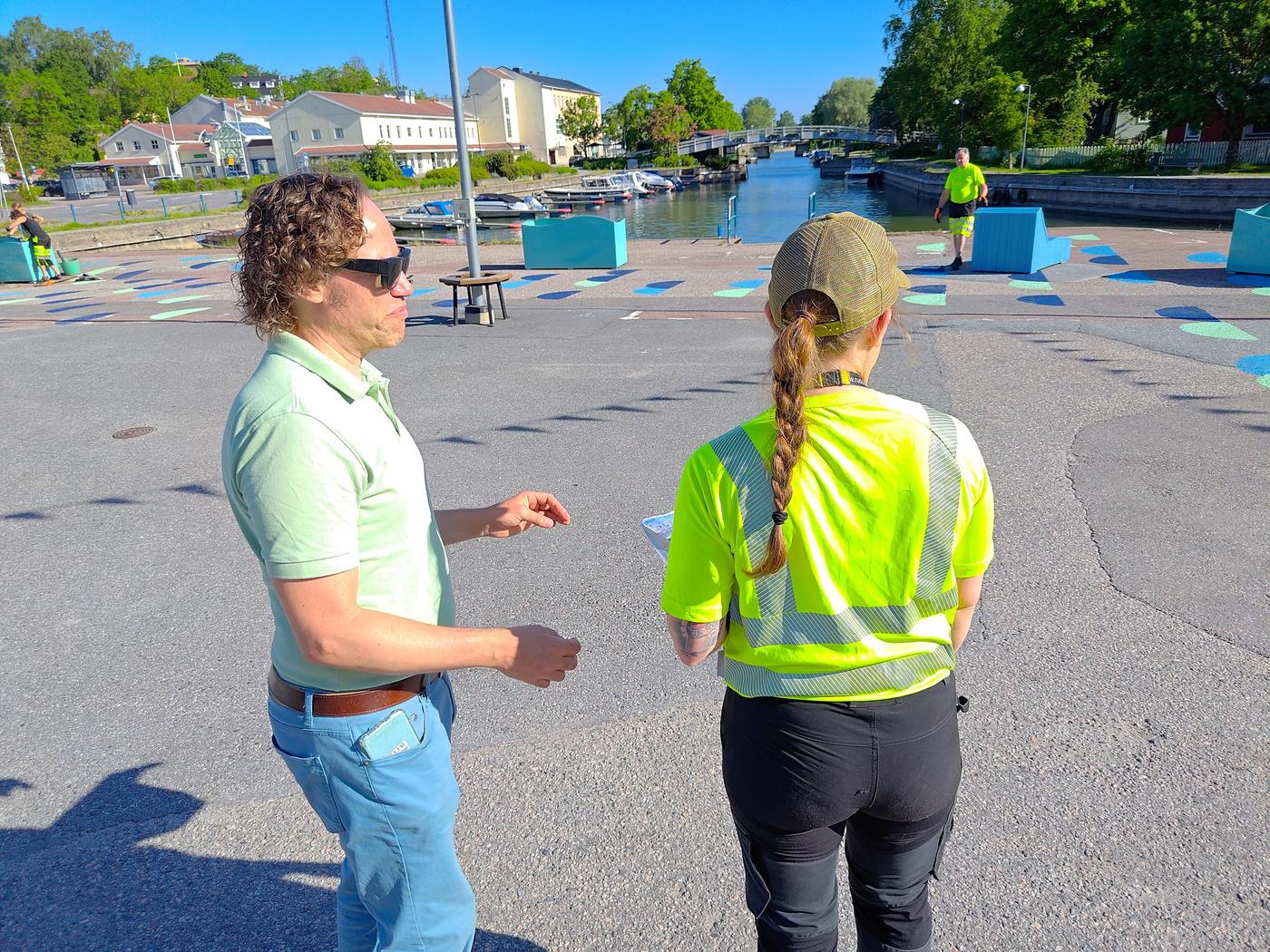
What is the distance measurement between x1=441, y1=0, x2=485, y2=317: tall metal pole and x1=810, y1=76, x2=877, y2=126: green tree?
547ft

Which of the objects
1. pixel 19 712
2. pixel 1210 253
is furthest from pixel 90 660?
pixel 1210 253

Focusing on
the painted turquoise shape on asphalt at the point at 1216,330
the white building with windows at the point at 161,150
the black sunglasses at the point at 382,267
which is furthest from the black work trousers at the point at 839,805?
the white building with windows at the point at 161,150

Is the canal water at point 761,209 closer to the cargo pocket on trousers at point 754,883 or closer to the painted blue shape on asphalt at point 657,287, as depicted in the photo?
the painted blue shape on asphalt at point 657,287

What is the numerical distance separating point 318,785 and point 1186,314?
11.9m

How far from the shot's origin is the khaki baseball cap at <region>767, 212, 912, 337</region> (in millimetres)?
1461

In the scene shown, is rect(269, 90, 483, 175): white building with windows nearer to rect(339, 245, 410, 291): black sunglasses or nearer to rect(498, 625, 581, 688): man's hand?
rect(339, 245, 410, 291): black sunglasses

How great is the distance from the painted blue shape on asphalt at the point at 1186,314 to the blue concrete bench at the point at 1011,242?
3334mm

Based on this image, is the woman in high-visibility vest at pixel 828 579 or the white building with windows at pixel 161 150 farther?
the white building with windows at pixel 161 150

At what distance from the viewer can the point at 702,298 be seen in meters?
13.2

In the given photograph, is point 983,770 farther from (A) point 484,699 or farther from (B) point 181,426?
(B) point 181,426

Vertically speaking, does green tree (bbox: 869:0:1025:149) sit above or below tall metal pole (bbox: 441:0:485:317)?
above

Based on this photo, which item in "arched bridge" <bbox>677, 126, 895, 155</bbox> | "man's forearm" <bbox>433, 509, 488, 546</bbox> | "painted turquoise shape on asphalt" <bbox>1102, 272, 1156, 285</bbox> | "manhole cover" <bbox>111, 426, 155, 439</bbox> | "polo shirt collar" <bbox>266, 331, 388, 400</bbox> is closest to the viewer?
"polo shirt collar" <bbox>266, 331, 388, 400</bbox>

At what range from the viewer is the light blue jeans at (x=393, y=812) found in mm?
1626

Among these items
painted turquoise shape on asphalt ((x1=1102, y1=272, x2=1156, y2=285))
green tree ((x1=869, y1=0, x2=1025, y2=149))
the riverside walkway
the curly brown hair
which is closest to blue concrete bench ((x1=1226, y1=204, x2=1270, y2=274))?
painted turquoise shape on asphalt ((x1=1102, y1=272, x2=1156, y2=285))
